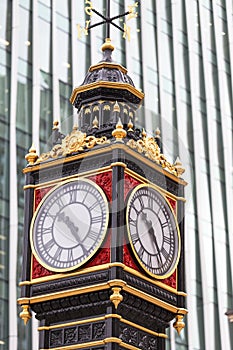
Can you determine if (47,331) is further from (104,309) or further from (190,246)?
(190,246)

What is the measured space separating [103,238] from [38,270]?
1040 millimetres

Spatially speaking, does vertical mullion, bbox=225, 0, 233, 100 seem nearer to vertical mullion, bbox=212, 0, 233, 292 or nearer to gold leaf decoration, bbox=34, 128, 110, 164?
vertical mullion, bbox=212, 0, 233, 292

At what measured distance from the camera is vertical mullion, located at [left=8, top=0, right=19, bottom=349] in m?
Result: 43.5

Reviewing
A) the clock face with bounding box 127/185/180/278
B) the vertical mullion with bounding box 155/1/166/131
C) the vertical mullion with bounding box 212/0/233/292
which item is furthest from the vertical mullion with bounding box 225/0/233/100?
the clock face with bounding box 127/185/180/278

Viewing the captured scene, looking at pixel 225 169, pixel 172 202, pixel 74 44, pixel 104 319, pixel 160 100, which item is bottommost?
pixel 104 319

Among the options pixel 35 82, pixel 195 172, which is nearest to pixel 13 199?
pixel 35 82

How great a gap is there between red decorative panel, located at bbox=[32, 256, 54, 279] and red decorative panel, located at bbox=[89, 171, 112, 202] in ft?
3.83

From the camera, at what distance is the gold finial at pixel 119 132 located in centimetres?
1292

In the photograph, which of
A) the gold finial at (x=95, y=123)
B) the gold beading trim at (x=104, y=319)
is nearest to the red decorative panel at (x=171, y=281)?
the gold beading trim at (x=104, y=319)

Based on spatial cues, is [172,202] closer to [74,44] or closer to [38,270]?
[38,270]

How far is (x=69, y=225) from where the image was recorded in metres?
12.7

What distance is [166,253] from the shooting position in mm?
13086

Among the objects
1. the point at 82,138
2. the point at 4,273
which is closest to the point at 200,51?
the point at 4,273

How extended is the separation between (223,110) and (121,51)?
8665 millimetres
